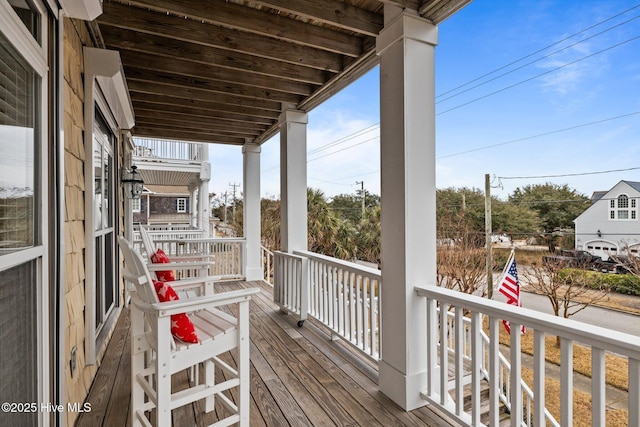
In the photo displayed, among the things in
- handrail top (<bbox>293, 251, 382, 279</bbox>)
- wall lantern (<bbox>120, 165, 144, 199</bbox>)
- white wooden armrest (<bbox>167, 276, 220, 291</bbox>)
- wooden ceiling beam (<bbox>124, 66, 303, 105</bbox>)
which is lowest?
white wooden armrest (<bbox>167, 276, 220, 291</bbox>)

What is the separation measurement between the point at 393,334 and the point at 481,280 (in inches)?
231

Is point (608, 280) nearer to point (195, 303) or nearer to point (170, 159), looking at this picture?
point (195, 303)

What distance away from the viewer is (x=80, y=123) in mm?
2045

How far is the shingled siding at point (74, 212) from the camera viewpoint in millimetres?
1731

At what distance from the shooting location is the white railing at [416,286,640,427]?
3.87 feet

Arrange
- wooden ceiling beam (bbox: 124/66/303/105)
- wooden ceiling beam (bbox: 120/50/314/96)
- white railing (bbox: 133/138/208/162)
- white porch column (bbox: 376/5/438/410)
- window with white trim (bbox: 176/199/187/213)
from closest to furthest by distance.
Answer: white porch column (bbox: 376/5/438/410), wooden ceiling beam (bbox: 120/50/314/96), wooden ceiling beam (bbox: 124/66/303/105), white railing (bbox: 133/138/208/162), window with white trim (bbox: 176/199/187/213)

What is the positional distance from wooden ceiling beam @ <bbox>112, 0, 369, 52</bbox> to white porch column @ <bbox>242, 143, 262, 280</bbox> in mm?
3440

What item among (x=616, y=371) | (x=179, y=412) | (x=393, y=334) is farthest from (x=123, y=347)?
(x=616, y=371)

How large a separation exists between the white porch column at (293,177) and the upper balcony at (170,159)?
5.09 metres

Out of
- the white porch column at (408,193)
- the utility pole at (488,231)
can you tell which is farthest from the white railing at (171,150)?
the white porch column at (408,193)

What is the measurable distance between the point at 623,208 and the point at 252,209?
4.99m

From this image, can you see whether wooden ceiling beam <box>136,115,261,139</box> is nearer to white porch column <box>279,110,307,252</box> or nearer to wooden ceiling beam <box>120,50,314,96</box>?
white porch column <box>279,110,307,252</box>

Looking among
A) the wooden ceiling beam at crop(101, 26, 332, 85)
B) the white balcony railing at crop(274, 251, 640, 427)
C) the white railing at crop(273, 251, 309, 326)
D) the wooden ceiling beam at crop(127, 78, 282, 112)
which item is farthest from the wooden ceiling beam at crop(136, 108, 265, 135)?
the white balcony railing at crop(274, 251, 640, 427)

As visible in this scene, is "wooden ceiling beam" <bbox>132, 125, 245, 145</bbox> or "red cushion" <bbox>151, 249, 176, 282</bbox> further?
"wooden ceiling beam" <bbox>132, 125, 245, 145</bbox>
